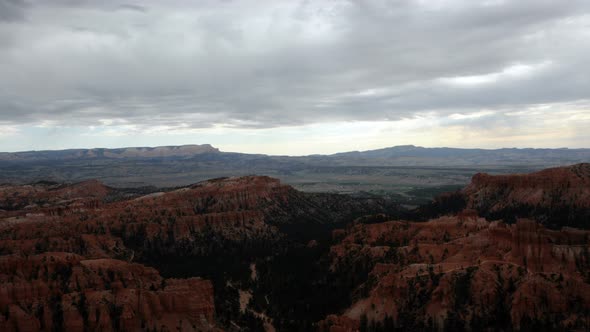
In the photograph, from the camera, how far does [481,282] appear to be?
72.8 meters

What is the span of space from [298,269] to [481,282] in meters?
43.1

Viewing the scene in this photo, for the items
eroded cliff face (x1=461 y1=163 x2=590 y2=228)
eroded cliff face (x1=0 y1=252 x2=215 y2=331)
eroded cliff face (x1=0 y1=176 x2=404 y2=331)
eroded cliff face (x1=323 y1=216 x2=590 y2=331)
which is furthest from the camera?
eroded cliff face (x1=461 y1=163 x2=590 y2=228)

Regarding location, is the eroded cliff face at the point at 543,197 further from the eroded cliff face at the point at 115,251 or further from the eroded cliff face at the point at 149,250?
the eroded cliff face at the point at 115,251

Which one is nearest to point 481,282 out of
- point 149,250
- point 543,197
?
point 543,197

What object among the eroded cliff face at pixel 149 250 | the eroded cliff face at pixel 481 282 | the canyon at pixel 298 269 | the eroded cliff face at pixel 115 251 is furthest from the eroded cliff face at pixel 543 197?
the eroded cliff face at pixel 115 251

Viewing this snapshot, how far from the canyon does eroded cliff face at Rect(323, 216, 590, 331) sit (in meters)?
0.19

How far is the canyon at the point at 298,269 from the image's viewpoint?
66750mm

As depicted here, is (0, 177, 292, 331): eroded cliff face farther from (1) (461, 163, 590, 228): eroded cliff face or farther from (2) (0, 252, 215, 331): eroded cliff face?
(1) (461, 163, 590, 228): eroded cliff face

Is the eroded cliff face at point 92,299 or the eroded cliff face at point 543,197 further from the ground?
the eroded cliff face at point 543,197

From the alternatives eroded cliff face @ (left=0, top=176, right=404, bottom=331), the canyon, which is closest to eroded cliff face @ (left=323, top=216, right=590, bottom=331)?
the canyon

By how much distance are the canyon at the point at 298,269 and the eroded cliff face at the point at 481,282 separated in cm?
19

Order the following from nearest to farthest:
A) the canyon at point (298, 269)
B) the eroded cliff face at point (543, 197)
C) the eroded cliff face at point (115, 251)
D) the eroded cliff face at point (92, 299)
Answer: the eroded cliff face at point (92, 299) < the eroded cliff face at point (115, 251) < the canyon at point (298, 269) < the eroded cliff face at point (543, 197)

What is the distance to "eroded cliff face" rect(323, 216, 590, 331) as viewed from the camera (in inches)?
2680

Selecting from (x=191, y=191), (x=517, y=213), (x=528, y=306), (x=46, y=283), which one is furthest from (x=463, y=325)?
(x=191, y=191)
